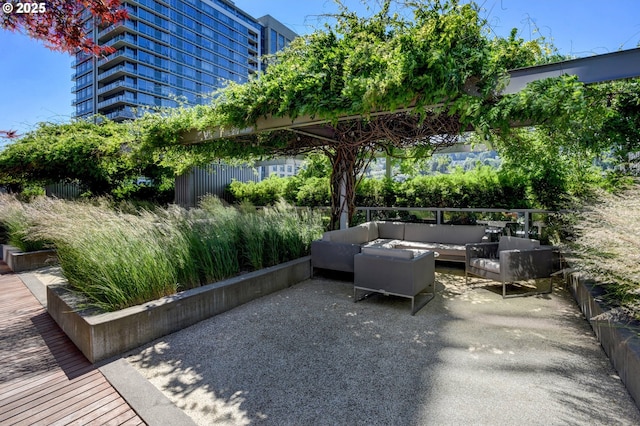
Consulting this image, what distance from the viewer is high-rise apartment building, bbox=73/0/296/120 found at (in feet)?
144

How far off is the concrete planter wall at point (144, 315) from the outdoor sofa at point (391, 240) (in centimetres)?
108

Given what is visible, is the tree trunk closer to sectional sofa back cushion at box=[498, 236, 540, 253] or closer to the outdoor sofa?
the outdoor sofa

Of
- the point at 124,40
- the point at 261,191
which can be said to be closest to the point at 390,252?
the point at 261,191

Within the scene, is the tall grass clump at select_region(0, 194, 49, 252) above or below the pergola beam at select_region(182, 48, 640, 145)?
below

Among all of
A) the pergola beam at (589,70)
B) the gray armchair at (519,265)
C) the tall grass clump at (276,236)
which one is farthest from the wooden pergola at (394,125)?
the gray armchair at (519,265)

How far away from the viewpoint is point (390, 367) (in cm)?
263

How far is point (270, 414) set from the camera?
2080 millimetres

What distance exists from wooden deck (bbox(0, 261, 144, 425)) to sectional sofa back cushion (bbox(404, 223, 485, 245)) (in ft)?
18.5

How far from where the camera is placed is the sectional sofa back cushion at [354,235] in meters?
5.33

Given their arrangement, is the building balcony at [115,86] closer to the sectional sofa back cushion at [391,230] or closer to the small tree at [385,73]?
the small tree at [385,73]

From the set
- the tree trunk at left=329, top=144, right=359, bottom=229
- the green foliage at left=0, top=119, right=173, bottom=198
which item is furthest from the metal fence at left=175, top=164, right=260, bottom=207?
the tree trunk at left=329, top=144, right=359, bottom=229

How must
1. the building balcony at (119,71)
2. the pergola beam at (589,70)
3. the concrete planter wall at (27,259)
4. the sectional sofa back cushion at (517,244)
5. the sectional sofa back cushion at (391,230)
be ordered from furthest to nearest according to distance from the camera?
the building balcony at (119,71)
the sectional sofa back cushion at (391,230)
the concrete planter wall at (27,259)
the sectional sofa back cushion at (517,244)
the pergola beam at (589,70)

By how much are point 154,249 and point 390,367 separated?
9.21ft

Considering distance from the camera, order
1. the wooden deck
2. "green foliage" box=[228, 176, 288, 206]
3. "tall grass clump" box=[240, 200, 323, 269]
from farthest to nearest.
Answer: "green foliage" box=[228, 176, 288, 206] < "tall grass clump" box=[240, 200, 323, 269] < the wooden deck
